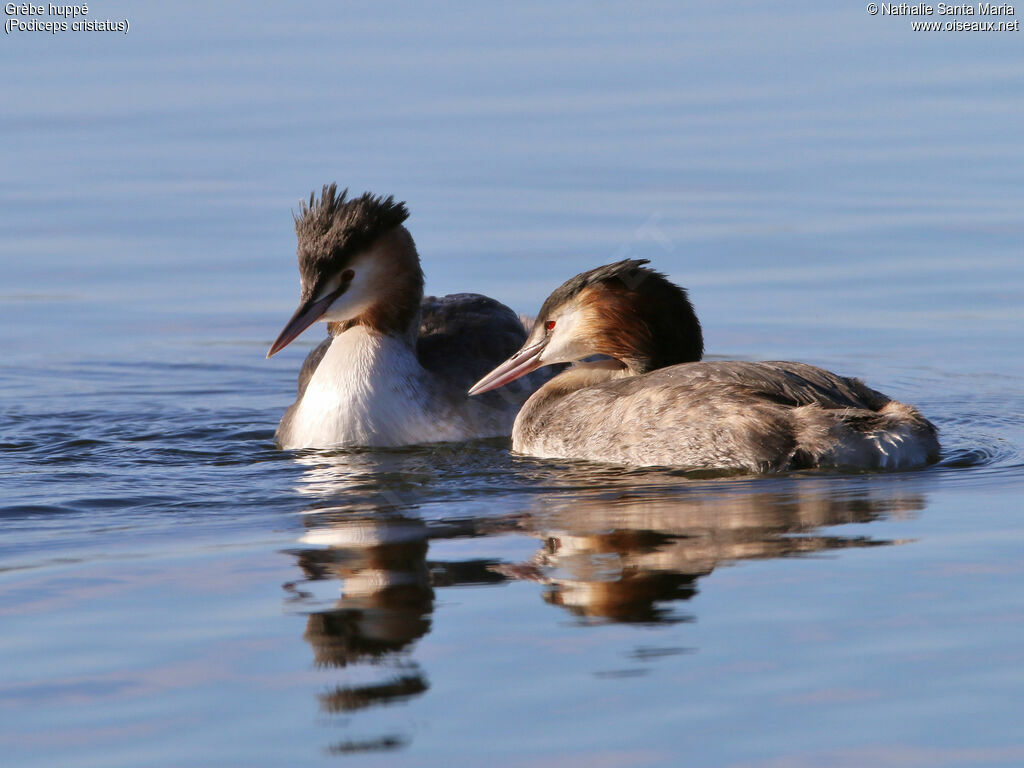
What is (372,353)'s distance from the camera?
32.2 ft

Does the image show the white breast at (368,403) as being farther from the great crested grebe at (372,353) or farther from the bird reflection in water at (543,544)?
the bird reflection in water at (543,544)

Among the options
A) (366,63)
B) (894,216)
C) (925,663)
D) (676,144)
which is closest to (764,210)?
(894,216)

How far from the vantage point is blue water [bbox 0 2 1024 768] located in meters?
5.01

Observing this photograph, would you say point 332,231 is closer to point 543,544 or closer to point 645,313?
point 645,313

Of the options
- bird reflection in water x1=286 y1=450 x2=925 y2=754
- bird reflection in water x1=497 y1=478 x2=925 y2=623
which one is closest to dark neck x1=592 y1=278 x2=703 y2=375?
bird reflection in water x1=286 y1=450 x2=925 y2=754

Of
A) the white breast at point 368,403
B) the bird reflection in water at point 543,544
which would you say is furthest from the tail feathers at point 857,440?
the white breast at point 368,403

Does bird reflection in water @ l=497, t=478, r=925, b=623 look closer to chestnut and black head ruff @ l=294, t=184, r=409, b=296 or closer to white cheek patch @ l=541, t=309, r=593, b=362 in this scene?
white cheek patch @ l=541, t=309, r=593, b=362

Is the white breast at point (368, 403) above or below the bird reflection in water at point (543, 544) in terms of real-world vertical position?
above

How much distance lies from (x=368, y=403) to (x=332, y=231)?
97 cm

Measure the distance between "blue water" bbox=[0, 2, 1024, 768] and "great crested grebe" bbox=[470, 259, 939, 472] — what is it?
202 mm

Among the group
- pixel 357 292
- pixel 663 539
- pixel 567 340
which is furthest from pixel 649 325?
pixel 663 539

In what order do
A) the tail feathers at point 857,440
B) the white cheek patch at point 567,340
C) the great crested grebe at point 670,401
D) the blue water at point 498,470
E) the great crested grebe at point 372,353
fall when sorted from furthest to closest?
the great crested grebe at point 372,353, the white cheek patch at point 567,340, the great crested grebe at point 670,401, the tail feathers at point 857,440, the blue water at point 498,470

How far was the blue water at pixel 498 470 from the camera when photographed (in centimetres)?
501

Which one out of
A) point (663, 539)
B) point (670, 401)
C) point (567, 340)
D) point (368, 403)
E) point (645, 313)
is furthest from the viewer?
point (368, 403)
